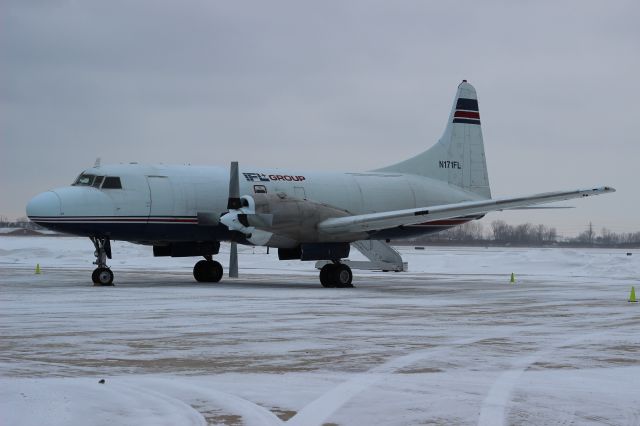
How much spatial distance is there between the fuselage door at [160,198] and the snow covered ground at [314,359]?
220 inches

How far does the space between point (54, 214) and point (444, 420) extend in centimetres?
2177

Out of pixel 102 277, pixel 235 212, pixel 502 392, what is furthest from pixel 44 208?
pixel 502 392

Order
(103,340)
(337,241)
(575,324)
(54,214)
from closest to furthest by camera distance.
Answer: (103,340) < (575,324) < (54,214) < (337,241)

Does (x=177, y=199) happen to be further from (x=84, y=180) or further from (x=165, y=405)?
(x=165, y=405)

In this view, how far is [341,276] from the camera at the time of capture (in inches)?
1149

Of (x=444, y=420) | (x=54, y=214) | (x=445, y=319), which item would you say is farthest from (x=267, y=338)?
(x=54, y=214)

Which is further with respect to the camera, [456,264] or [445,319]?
[456,264]

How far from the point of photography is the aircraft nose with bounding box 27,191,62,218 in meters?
27.4

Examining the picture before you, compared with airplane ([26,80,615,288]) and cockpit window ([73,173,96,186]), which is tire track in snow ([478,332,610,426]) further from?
cockpit window ([73,173,96,186])

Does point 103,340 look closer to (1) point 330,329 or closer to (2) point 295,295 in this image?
(1) point 330,329

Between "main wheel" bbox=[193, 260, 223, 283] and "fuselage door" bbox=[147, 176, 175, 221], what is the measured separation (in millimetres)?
3491

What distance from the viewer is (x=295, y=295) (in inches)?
960

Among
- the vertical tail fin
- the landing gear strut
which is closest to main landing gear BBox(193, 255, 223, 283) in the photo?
the landing gear strut

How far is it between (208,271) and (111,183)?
5.30 m
